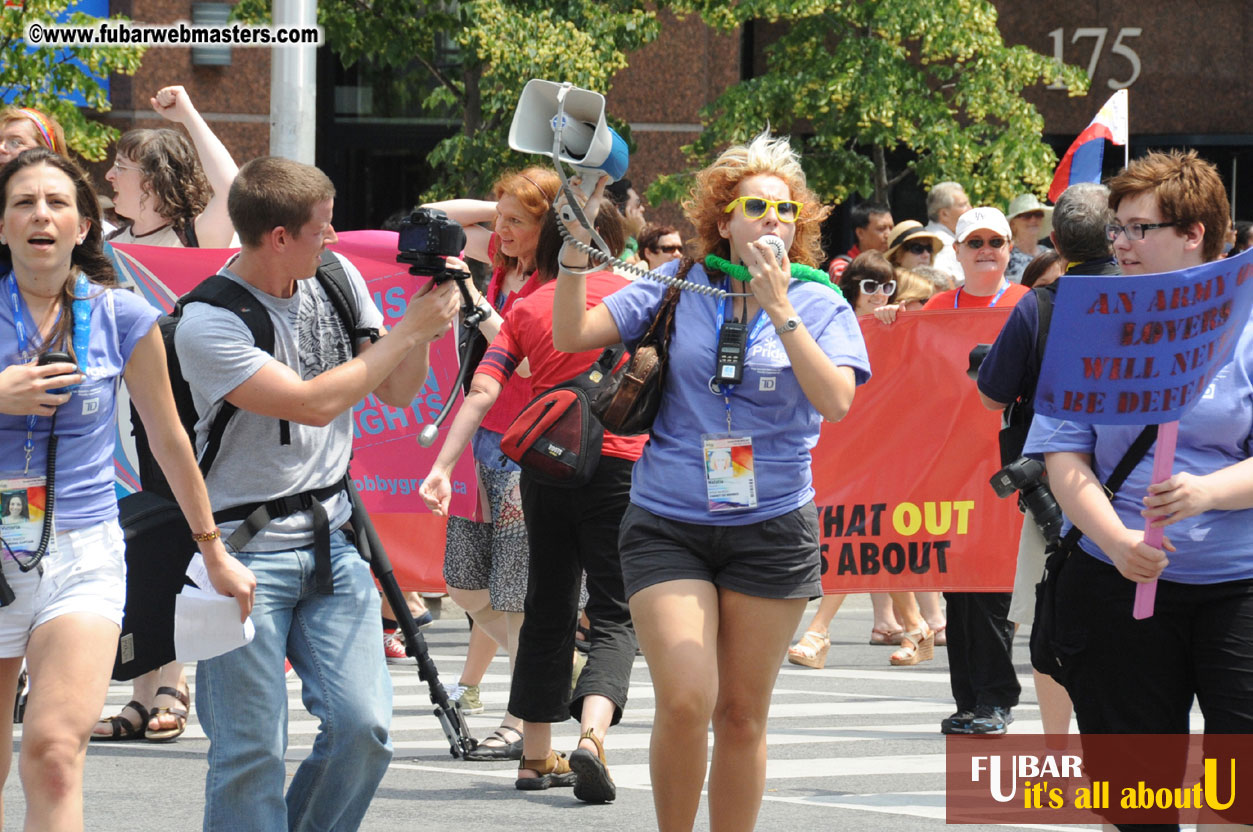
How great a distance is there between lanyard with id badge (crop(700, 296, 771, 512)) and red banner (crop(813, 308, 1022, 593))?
3728mm

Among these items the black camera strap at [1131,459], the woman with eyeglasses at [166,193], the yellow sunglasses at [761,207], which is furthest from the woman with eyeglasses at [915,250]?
the black camera strap at [1131,459]

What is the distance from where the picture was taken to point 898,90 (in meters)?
15.1

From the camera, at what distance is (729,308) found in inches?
206

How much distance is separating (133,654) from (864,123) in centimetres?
1100

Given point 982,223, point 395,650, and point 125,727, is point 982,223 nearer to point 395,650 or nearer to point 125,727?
point 395,650

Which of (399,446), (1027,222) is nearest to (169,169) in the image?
(399,446)

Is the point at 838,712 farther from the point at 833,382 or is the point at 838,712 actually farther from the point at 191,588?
the point at 191,588

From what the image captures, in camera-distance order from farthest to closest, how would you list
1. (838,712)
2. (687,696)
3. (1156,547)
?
1. (838,712)
2. (687,696)
3. (1156,547)

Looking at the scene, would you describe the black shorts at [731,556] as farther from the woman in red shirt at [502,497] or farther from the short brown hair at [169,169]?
the short brown hair at [169,169]

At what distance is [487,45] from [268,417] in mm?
9096

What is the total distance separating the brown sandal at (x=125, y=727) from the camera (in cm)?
743

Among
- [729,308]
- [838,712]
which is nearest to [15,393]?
[729,308]

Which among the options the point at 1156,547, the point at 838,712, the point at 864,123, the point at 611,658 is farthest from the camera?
the point at 864,123

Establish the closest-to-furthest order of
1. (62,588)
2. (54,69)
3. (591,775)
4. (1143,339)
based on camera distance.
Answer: (1143,339) < (62,588) < (591,775) < (54,69)
